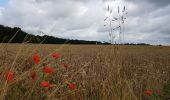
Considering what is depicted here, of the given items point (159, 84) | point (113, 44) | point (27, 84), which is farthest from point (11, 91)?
point (159, 84)

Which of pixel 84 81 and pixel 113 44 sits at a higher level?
pixel 113 44

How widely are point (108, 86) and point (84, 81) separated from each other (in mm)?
924

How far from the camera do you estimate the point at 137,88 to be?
19.2 feet

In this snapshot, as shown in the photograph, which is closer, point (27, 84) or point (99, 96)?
point (27, 84)

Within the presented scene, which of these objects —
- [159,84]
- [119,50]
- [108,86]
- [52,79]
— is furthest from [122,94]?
[159,84]

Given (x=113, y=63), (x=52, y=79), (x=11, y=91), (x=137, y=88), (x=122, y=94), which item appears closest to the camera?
(x=11, y=91)

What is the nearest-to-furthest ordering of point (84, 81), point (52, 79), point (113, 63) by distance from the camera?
1. point (113, 63)
2. point (84, 81)
3. point (52, 79)

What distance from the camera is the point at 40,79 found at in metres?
4.04

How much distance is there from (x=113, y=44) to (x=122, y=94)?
2.58 ft

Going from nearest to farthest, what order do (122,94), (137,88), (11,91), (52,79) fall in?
(11,91) < (122,94) < (52,79) < (137,88)

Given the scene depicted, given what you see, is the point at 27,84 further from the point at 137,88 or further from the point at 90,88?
the point at 137,88

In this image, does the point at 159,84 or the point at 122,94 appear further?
the point at 159,84

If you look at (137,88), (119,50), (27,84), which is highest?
(119,50)

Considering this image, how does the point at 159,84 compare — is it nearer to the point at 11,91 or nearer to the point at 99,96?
the point at 99,96
